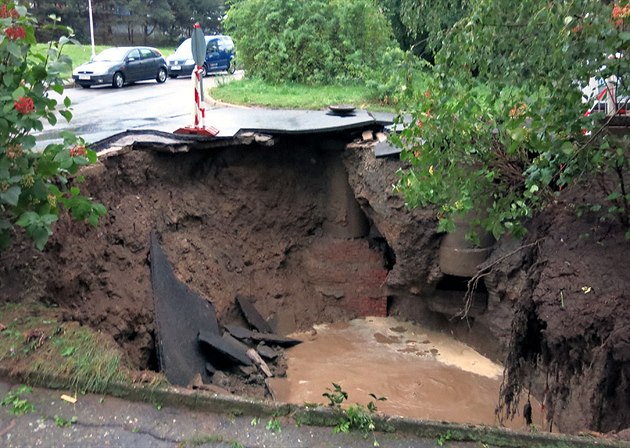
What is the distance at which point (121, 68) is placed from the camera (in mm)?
19953

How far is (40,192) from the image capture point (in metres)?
4.32

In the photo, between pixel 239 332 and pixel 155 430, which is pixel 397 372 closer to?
pixel 239 332

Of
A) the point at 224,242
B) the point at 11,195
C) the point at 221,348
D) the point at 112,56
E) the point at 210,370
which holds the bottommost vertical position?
the point at 210,370

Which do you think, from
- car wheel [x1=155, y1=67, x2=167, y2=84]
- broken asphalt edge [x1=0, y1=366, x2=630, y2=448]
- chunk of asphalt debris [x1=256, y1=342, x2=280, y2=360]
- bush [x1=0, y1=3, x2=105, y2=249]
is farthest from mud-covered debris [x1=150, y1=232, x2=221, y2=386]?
car wheel [x1=155, y1=67, x2=167, y2=84]

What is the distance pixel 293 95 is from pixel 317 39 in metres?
2.74

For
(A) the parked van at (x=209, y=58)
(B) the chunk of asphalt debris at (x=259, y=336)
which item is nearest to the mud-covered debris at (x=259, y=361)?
(B) the chunk of asphalt debris at (x=259, y=336)

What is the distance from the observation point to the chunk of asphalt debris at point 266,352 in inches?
307

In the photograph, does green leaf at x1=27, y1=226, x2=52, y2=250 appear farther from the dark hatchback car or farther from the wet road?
the dark hatchback car

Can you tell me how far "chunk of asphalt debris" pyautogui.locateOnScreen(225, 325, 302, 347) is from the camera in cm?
809

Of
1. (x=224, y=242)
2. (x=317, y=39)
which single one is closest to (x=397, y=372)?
(x=224, y=242)

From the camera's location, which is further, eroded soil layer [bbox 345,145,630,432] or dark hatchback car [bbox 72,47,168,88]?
dark hatchback car [bbox 72,47,168,88]

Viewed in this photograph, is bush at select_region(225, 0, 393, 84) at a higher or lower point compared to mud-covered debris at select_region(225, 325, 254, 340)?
higher

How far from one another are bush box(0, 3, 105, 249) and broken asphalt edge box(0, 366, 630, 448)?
988 millimetres

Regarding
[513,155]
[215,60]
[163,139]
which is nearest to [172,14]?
[215,60]
